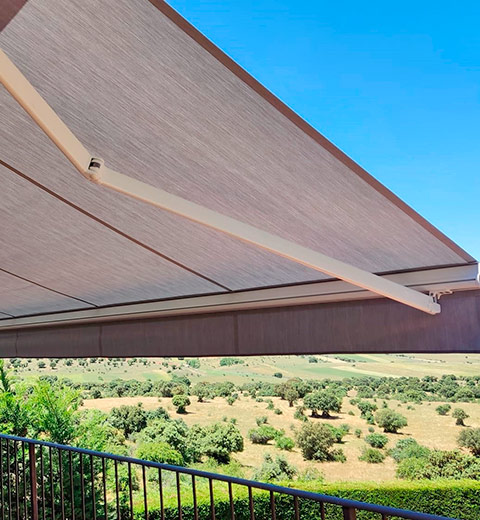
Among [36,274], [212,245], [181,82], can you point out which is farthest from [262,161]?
[36,274]

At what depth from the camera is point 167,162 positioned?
249cm

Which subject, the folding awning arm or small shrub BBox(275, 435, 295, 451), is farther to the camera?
small shrub BBox(275, 435, 295, 451)

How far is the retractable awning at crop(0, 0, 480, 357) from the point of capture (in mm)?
1845

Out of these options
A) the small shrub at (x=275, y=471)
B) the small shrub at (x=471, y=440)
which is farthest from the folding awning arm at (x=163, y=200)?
the small shrub at (x=471, y=440)

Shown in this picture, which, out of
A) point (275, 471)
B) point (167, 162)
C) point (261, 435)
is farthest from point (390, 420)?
point (167, 162)

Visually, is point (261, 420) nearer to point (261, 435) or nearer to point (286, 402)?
point (261, 435)

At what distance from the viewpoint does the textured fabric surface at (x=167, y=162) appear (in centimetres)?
185

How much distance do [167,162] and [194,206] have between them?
52cm

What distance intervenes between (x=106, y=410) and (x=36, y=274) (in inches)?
1138

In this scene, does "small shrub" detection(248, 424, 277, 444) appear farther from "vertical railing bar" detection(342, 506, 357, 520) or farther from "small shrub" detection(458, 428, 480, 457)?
"vertical railing bar" detection(342, 506, 357, 520)

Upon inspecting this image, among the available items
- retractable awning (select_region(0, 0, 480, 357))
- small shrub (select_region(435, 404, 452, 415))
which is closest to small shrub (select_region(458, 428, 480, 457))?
small shrub (select_region(435, 404, 452, 415))

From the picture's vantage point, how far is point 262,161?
7.61 feet

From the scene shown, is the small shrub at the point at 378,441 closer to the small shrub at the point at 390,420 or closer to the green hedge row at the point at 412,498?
the small shrub at the point at 390,420

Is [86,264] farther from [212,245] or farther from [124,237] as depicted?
[212,245]
